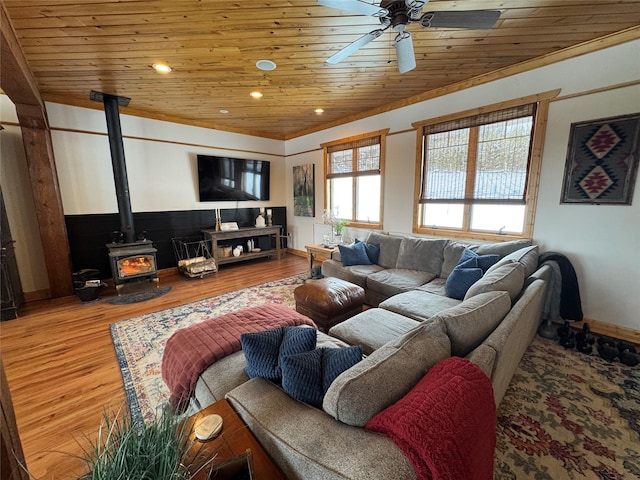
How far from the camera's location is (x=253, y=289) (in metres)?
4.06

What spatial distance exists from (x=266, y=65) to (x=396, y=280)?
9.44 ft

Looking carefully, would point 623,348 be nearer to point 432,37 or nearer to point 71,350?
point 432,37

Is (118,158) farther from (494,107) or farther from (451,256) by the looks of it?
(494,107)

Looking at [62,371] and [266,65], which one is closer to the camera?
[62,371]

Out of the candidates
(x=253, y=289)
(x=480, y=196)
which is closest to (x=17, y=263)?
(x=253, y=289)

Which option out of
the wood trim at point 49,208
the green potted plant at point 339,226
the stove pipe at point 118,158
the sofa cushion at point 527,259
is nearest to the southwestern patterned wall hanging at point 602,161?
the sofa cushion at point 527,259

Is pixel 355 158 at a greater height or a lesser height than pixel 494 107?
lesser

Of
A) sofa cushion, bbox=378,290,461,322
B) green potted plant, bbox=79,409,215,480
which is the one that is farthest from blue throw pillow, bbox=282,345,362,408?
sofa cushion, bbox=378,290,461,322

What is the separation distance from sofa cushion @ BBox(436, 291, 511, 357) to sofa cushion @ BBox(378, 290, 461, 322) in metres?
0.72

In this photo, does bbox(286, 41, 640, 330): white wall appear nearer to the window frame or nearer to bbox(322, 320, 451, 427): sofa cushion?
the window frame

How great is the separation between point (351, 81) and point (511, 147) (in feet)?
6.96

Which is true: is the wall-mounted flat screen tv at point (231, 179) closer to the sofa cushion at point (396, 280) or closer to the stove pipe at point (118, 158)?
the stove pipe at point (118, 158)

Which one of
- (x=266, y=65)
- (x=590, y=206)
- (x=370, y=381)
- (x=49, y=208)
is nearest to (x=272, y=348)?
(x=370, y=381)

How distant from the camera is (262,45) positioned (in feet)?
8.31
